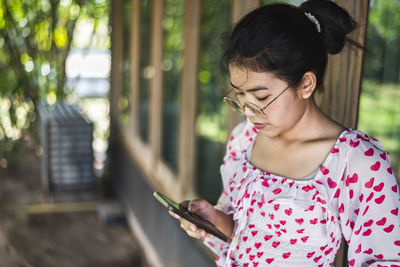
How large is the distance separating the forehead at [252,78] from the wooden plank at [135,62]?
2.88 meters

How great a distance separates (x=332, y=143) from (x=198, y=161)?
1697 mm

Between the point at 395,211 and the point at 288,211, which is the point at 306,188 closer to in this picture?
the point at 288,211

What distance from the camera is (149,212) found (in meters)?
3.77

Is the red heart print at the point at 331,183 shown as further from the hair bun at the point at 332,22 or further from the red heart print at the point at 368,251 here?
the hair bun at the point at 332,22

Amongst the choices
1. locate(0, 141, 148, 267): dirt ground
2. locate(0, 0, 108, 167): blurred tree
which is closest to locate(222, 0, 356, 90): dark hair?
locate(0, 141, 148, 267): dirt ground

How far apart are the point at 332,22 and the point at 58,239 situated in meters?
3.40

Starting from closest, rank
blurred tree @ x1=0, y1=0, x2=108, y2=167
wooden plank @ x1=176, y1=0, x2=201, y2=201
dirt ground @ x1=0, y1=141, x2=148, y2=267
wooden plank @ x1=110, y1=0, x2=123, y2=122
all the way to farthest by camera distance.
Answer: wooden plank @ x1=176, y1=0, x2=201, y2=201
dirt ground @ x1=0, y1=141, x2=148, y2=267
wooden plank @ x1=110, y1=0, x2=123, y2=122
blurred tree @ x1=0, y1=0, x2=108, y2=167

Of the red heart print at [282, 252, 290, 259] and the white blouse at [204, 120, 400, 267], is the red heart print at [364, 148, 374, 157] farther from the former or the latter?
the red heart print at [282, 252, 290, 259]

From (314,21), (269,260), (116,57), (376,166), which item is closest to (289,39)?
(314,21)

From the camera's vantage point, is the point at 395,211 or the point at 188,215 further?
the point at 188,215

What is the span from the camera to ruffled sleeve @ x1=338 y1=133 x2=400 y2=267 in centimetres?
107

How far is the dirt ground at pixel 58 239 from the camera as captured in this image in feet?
12.2

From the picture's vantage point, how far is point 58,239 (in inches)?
163

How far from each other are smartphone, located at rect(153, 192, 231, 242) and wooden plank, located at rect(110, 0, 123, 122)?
3593 mm
